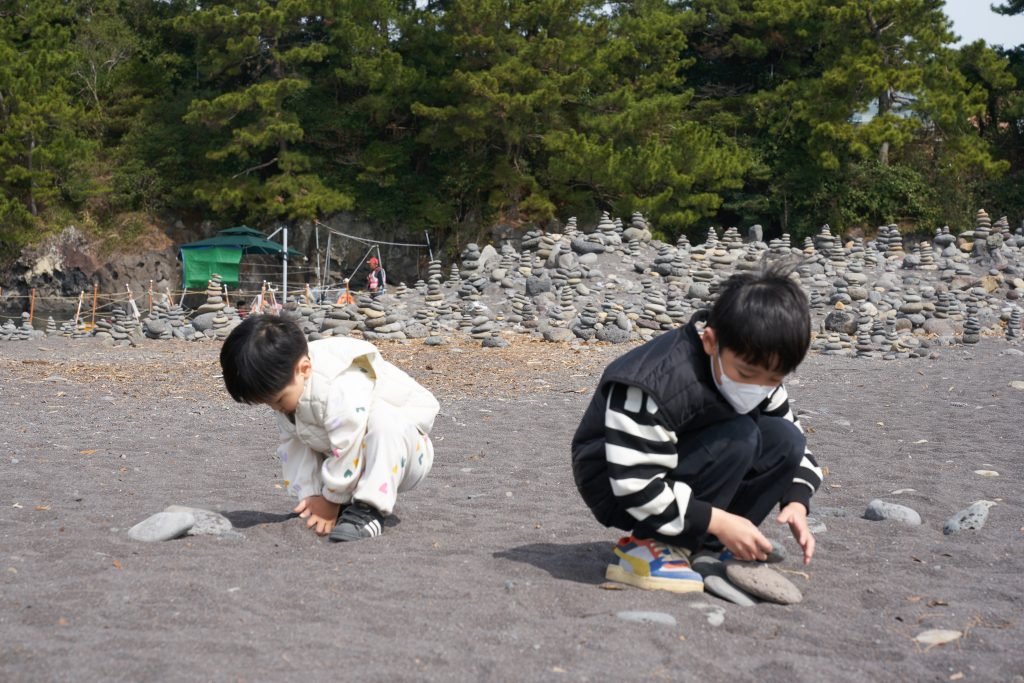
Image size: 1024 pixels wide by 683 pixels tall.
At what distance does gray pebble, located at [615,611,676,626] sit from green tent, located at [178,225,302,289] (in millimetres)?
22410

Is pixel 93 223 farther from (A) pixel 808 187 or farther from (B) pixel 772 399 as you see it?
(B) pixel 772 399

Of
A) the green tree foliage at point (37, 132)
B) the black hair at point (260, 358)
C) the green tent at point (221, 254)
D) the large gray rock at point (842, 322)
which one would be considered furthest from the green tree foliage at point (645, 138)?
the black hair at point (260, 358)

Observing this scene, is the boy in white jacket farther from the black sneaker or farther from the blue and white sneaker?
the blue and white sneaker

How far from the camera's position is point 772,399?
10.3ft

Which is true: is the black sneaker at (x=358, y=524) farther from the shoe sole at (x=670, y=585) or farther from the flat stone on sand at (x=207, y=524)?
the shoe sole at (x=670, y=585)

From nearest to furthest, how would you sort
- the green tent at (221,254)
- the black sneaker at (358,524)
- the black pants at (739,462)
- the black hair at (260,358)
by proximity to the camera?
the black pants at (739,462) → the black hair at (260,358) → the black sneaker at (358,524) → the green tent at (221,254)

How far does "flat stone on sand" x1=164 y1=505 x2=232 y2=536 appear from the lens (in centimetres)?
348

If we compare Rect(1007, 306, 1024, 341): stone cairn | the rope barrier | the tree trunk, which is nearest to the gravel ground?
Rect(1007, 306, 1024, 341): stone cairn

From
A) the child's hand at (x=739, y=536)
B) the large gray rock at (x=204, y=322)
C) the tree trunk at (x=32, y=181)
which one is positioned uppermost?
the tree trunk at (x=32, y=181)

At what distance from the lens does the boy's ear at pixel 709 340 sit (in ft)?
8.99

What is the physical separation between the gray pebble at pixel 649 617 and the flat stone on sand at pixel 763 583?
0.31 metres

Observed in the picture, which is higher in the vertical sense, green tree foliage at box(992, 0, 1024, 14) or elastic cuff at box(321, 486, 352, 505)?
green tree foliage at box(992, 0, 1024, 14)

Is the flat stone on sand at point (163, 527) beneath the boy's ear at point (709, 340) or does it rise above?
beneath

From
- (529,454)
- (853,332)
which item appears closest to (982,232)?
(853,332)
